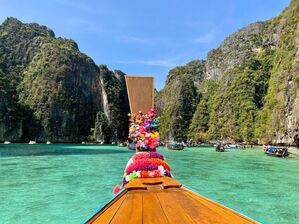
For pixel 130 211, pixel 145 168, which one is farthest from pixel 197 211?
pixel 145 168

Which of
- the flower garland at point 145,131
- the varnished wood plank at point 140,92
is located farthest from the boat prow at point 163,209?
the varnished wood plank at point 140,92

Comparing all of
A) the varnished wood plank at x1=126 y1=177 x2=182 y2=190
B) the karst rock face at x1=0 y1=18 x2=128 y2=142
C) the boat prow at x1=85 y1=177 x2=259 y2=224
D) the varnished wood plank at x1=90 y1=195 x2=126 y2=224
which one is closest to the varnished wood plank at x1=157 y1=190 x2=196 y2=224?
the boat prow at x1=85 y1=177 x2=259 y2=224

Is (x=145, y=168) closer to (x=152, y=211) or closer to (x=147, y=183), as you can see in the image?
(x=147, y=183)

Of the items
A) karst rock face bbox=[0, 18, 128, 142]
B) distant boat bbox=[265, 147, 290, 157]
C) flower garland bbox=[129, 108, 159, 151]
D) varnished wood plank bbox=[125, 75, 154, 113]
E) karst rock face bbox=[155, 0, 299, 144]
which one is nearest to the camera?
flower garland bbox=[129, 108, 159, 151]

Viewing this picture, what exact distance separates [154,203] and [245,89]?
11467 cm

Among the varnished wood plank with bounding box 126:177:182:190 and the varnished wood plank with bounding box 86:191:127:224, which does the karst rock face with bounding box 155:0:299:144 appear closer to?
the varnished wood plank with bounding box 126:177:182:190

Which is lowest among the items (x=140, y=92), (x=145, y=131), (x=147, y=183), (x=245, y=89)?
(x=147, y=183)

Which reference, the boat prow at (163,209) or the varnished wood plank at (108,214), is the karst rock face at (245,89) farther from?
the varnished wood plank at (108,214)

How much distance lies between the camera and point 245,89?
113 metres

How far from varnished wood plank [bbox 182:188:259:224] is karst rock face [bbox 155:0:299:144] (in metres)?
67.7

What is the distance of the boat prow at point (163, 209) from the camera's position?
184 inches

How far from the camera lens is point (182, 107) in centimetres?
15175

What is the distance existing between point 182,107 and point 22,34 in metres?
94.3

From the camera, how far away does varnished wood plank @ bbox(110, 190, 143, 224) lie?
181 inches
